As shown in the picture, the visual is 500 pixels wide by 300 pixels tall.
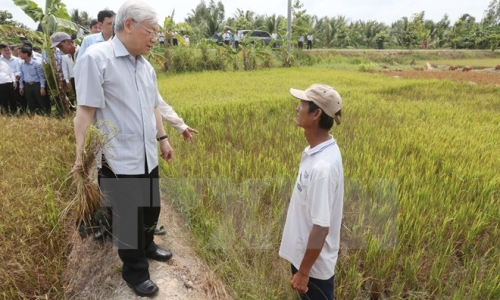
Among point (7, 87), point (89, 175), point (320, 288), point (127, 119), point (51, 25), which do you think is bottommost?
point (320, 288)

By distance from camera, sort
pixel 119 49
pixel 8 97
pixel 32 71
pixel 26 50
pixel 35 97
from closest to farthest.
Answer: pixel 119 49 < pixel 26 50 < pixel 32 71 < pixel 35 97 < pixel 8 97

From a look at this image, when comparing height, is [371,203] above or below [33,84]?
below

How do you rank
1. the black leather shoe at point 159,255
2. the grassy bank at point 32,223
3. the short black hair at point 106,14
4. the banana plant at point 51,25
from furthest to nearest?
the banana plant at point 51,25 → the short black hair at point 106,14 → the black leather shoe at point 159,255 → the grassy bank at point 32,223

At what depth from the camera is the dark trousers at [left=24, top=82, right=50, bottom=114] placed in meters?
5.41

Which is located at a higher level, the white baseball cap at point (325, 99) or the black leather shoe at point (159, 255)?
the white baseball cap at point (325, 99)

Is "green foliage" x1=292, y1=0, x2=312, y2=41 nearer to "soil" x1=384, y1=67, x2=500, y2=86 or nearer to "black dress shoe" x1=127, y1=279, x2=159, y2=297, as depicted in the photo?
"soil" x1=384, y1=67, x2=500, y2=86

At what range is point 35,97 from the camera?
5477 mm

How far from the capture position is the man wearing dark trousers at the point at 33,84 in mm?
5309

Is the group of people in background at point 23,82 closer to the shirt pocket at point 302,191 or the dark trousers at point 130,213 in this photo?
the dark trousers at point 130,213

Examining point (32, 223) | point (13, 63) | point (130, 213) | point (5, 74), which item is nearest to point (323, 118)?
point (130, 213)

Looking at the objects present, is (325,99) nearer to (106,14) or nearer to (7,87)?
(106,14)

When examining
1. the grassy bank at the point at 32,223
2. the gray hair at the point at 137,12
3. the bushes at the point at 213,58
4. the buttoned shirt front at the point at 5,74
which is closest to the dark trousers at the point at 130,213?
the grassy bank at the point at 32,223

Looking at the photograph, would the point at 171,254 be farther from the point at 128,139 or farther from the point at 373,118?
the point at 373,118

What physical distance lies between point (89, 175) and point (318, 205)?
1149mm
